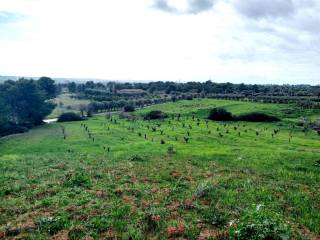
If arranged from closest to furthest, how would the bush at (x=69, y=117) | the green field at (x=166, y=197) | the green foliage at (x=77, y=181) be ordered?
the green field at (x=166, y=197) → the green foliage at (x=77, y=181) → the bush at (x=69, y=117)

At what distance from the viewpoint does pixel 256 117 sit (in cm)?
9856

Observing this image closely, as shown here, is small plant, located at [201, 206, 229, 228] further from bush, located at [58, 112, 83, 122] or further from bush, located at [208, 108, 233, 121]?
bush, located at [58, 112, 83, 122]

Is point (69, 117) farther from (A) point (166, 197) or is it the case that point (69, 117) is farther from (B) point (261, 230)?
(B) point (261, 230)

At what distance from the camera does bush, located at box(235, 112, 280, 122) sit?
9687 cm

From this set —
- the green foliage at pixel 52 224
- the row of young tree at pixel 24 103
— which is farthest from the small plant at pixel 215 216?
the row of young tree at pixel 24 103

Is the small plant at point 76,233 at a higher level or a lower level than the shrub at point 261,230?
lower

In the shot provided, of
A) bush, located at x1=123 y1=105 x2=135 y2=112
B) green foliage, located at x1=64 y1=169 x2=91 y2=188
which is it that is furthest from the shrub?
bush, located at x1=123 y1=105 x2=135 y2=112

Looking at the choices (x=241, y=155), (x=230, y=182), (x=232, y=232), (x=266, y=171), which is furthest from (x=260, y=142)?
(x=232, y=232)

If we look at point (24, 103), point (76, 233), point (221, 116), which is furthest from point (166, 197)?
point (24, 103)

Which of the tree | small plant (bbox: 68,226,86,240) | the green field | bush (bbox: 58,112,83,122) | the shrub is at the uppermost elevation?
the tree

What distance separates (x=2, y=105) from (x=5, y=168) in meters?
58.6

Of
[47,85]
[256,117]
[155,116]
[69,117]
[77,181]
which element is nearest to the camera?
[77,181]

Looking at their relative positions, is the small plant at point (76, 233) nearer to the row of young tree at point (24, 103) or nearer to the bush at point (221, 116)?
the row of young tree at point (24, 103)

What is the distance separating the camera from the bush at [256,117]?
96.9 m
